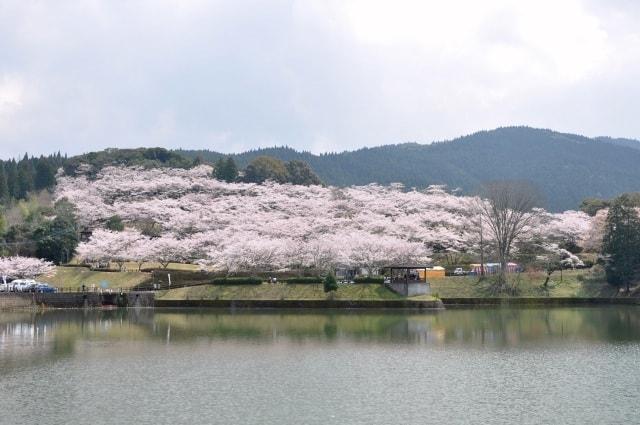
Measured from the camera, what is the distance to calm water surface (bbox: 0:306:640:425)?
19.1 metres

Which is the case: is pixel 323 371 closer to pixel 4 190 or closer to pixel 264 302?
pixel 264 302

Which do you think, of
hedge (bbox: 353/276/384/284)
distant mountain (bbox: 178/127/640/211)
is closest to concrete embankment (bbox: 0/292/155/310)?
hedge (bbox: 353/276/384/284)

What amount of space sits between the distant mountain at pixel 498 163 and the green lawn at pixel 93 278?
84208mm

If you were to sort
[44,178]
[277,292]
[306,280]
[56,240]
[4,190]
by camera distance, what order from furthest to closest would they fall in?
[44,178] → [4,190] → [56,240] → [306,280] → [277,292]

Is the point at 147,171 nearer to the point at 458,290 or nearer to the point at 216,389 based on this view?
the point at 458,290

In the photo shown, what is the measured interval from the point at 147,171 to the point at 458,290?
2096 inches

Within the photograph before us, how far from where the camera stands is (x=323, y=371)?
2489 centimetres

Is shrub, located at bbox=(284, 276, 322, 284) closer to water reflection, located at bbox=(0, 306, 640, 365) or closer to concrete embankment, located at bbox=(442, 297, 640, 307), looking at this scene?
water reflection, located at bbox=(0, 306, 640, 365)

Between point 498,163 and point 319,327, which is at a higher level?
point 498,163

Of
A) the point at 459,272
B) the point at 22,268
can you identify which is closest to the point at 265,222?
the point at 459,272

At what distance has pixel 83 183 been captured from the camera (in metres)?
91.9

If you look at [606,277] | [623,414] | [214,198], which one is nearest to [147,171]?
[214,198]

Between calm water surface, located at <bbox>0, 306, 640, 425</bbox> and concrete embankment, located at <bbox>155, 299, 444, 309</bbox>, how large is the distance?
276 inches

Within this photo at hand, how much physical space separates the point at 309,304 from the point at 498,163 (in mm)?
126864
